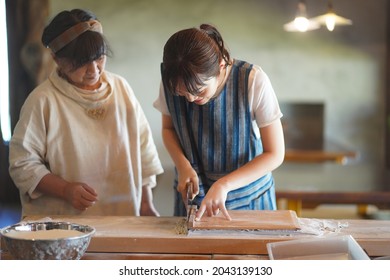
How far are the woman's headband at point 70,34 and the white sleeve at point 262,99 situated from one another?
432 millimetres

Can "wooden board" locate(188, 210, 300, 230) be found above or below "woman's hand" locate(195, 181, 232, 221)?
below

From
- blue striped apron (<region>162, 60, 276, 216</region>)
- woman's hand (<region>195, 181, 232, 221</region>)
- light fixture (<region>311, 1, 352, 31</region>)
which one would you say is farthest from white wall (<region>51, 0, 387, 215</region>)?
woman's hand (<region>195, 181, 232, 221</region>)

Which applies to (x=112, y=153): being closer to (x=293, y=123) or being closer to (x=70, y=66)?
(x=70, y=66)

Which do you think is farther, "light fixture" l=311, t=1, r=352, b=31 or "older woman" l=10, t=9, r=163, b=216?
"light fixture" l=311, t=1, r=352, b=31

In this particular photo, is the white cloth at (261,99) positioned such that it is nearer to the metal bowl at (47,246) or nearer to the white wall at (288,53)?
the white wall at (288,53)

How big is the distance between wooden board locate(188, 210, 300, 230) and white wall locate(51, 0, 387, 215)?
0.38 metres

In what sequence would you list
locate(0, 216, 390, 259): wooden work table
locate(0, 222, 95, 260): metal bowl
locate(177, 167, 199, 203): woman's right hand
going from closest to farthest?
locate(0, 222, 95, 260): metal bowl → locate(0, 216, 390, 259): wooden work table → locate(177, 167, 199, 203): woman's right hand

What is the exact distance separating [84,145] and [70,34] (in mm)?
273

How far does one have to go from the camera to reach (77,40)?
1.58m

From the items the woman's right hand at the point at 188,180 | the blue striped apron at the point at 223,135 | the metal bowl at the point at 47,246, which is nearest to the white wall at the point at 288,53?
the blue striped apron at the point at 223,135

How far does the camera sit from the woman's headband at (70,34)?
159cm

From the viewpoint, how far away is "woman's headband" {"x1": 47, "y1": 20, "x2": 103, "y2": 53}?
1.59 m

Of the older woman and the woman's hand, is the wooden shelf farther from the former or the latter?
the woman's hand
